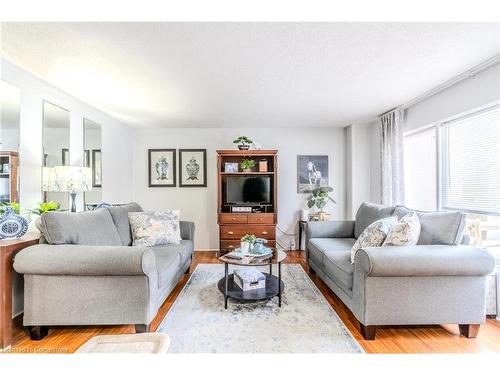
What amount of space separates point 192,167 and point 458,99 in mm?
3821

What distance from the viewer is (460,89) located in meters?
2.53

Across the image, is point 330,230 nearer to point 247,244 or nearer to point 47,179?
point 247,244

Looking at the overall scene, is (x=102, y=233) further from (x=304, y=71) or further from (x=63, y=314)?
(x=304, y=71)

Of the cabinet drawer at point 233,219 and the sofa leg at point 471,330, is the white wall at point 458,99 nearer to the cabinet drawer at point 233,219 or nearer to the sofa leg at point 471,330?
the sofa leg at point 471,330

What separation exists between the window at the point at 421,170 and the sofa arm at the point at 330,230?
3.21ft

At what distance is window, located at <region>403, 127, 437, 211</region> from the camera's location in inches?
122

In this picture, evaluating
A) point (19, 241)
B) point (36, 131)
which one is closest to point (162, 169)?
point (36, 131)

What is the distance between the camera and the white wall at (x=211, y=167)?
4539mm

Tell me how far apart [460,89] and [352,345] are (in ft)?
8.82

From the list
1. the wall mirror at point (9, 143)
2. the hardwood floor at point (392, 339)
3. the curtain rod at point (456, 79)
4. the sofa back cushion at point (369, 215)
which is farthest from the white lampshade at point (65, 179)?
the curtain rod at point (456, 79)

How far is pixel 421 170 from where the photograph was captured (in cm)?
329

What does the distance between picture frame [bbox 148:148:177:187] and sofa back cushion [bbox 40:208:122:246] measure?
2063 mm

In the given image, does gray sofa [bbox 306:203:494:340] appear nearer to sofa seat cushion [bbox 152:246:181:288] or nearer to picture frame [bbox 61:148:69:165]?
sofa seat cushion [bbox 152:246:181:288]
